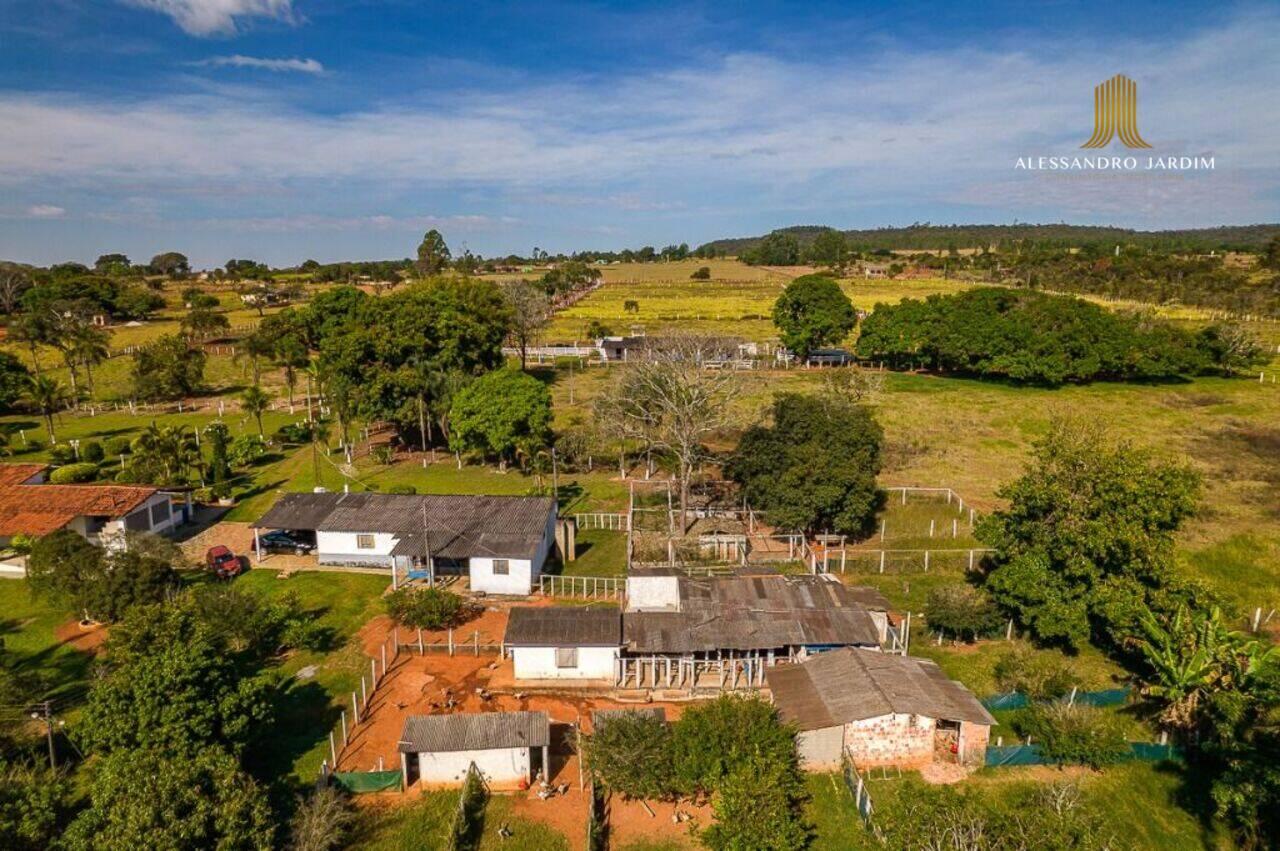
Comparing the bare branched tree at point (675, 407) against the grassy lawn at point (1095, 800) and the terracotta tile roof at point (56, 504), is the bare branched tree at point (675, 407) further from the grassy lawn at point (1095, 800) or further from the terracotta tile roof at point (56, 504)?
the terracotta tile roof at point (56, 504)

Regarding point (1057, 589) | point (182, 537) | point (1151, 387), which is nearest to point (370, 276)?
point (182, 537)

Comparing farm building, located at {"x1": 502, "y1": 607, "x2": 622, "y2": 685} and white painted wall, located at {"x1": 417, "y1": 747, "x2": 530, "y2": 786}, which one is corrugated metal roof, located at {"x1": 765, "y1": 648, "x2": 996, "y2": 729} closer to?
farm building, located at {"x1": 502, "y1": 607, "x2": 622, "y2": 685}

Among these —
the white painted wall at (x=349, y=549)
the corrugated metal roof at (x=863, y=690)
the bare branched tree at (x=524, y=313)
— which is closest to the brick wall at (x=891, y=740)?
the corrugated metal roof at (x=863, y=690)

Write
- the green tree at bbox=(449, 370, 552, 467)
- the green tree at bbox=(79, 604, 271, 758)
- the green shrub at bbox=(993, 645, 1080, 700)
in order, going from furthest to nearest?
1. the green tree at bbox=(449, 370, 552, 467)
2. the green shrub at bbox=(993, 645, 1080, 700)
3. the green tree at bbox=(79, 604, 271, 758)

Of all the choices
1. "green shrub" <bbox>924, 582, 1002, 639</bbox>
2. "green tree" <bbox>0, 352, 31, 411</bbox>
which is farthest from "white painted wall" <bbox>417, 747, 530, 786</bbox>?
"green tree" <bbox>0, 352, 31, 411</bbox>

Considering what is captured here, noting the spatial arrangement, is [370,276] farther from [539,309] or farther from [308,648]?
[308,648]

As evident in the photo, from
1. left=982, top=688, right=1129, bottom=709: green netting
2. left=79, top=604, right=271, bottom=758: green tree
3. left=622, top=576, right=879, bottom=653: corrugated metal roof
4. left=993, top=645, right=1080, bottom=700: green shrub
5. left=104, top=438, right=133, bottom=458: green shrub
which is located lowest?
left=982, top=688, right=1129, bottom=709: green netting
